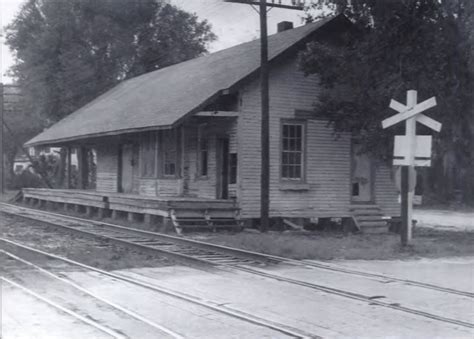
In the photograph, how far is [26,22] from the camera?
39.9 m

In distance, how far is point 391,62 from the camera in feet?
53.6

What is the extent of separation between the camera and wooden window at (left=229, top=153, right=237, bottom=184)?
18.5 m

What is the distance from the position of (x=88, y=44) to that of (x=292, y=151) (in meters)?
24.1

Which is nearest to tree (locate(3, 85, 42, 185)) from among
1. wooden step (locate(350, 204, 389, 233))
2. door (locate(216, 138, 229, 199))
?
door (locate(216, 138, 229, 199))

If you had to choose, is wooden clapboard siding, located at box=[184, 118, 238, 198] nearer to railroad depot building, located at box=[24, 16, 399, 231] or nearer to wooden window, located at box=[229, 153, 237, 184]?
railroad depot building, located at box=[24, 16, 399, 231]

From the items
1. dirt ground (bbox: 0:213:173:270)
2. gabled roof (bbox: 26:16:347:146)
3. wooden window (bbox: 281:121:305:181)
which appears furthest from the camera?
wooden window (bbox: 281:121:305:181)

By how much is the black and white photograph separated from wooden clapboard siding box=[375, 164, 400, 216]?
0.05 m

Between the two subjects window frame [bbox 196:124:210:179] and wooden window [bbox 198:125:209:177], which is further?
wooden window [bbox 198:125:209:177]

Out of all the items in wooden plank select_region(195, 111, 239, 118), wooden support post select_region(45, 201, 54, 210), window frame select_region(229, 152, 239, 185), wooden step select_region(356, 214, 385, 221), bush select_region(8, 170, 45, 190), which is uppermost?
wooden plank select_region(195, 111, 239, 118)

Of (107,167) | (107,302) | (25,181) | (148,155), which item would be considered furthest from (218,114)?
(25,181)

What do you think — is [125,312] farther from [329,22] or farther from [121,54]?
[121,54]

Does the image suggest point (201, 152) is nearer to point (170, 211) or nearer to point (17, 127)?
point (170, 211)

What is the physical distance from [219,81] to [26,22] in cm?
2546

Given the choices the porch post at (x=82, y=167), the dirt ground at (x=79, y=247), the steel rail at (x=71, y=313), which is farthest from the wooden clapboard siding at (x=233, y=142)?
the porch post at (x=82, y=167)
